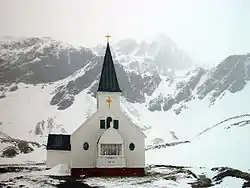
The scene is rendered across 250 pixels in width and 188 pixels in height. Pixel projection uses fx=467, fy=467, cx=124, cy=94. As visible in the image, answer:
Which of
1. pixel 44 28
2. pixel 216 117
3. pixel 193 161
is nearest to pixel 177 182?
pixel 193 161

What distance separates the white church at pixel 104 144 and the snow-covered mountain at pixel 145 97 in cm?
8

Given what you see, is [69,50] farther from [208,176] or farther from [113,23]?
[208,176]

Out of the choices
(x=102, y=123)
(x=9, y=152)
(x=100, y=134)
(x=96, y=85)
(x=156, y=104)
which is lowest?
(x=9, y=152)

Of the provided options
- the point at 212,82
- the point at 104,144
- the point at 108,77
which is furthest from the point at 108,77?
the point at 212,82

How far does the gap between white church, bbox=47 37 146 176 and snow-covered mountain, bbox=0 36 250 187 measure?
0.08 m

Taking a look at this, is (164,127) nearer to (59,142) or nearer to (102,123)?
(102,123)

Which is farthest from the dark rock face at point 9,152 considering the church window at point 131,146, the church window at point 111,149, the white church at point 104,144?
the church window at point 131,146

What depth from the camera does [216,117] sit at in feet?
16.1

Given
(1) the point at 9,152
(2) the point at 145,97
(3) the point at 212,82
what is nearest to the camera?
(1) the point at 9,152

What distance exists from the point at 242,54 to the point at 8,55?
248cm

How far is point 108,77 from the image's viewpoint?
15.4 ft

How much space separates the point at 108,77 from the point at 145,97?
0.43 metres

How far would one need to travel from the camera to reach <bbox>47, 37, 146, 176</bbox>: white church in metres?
4.49

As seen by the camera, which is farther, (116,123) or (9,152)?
(116,123)
